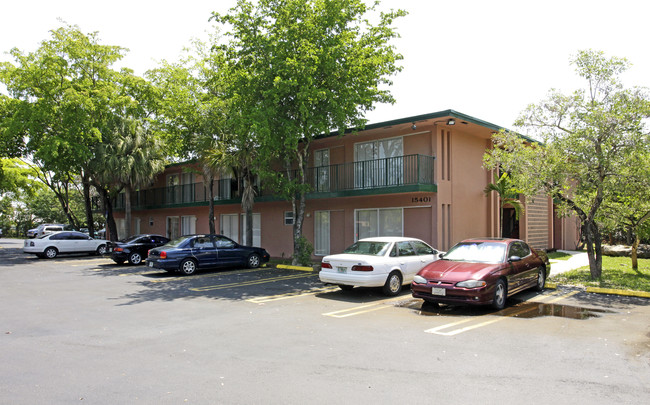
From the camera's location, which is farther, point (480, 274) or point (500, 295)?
point (500, 295)

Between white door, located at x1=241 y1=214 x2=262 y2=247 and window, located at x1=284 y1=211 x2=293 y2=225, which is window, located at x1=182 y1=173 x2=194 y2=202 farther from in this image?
window, located at x1=284 y1=211 x2=293 y2=225

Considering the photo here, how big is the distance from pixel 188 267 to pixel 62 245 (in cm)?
1290

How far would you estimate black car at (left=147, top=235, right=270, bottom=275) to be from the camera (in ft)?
51.6

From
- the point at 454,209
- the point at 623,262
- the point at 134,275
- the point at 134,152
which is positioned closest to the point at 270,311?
the point at 134,275

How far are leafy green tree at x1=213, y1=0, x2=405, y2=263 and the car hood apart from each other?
7286mm

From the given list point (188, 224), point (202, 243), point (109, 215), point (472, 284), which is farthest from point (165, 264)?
point (109, 215)

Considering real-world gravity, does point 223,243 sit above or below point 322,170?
below

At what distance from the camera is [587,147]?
1180 cm

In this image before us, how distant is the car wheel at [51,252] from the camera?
79.7 feet

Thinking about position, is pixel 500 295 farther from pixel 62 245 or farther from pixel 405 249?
pixel 62 245

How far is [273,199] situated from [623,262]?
15559mm

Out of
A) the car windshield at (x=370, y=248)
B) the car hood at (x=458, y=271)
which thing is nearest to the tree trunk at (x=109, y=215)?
the car windshield at (x=370, y=248)

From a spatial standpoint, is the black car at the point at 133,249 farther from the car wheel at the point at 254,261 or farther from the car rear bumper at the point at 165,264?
the car wheel at the point at 254,261

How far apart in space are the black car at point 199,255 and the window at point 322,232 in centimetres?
409
